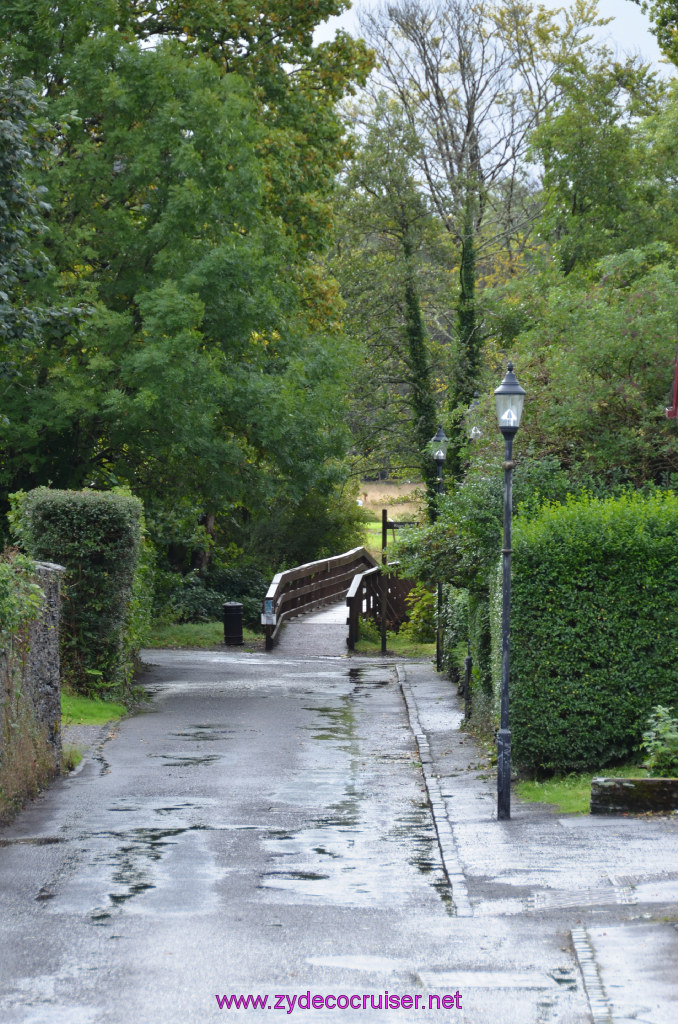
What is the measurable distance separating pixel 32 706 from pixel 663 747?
6134 mm

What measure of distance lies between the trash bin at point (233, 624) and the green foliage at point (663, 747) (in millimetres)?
18177

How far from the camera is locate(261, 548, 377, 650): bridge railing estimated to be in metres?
28.2

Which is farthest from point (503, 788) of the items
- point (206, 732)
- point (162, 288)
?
point (162, 288)

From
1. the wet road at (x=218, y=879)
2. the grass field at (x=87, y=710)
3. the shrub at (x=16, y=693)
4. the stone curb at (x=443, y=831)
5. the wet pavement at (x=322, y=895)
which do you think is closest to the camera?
the wet pavement at (x=322, y=895)

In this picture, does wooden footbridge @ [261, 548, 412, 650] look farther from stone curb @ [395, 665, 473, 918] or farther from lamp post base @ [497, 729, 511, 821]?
lamp post base @ [497, 729, 511, 821]

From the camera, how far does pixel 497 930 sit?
24.9 ft

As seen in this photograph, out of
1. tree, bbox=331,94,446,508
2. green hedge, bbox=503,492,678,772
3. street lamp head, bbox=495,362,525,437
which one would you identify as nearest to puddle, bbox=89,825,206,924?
green hedge, bbox=503,492,678,772

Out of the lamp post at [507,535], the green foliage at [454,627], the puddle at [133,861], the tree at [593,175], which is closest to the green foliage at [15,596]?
the puddle at [133,861]

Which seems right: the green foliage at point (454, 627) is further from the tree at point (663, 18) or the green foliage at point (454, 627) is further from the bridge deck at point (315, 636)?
the tree at point (663, 18)

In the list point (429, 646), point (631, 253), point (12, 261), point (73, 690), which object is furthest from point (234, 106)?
point (429, 646)

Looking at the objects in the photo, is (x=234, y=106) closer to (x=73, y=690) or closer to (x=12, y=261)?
(x=12, y=261)

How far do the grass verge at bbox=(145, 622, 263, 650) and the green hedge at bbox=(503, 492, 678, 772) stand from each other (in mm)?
16912

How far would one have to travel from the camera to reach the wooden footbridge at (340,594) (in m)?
28.4

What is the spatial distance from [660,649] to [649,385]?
6036 mm
